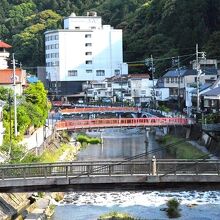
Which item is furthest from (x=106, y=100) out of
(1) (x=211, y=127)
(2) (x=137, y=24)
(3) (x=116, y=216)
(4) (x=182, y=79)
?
(3) (x=116, y=216)

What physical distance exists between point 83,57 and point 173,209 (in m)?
75.8

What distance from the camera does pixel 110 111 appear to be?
74562mm

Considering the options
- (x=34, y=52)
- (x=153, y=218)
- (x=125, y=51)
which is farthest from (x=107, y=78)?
(x=153, y=218)

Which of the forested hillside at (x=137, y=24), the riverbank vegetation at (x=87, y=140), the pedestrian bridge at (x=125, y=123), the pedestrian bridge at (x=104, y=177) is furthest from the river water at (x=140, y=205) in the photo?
the forested hillside at (x=137, y=24)

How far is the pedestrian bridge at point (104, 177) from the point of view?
21953 millimetres

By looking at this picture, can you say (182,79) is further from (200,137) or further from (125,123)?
(200,137)

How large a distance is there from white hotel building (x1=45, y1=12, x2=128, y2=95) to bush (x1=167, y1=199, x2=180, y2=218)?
73.1 meters

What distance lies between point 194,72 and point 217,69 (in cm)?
301

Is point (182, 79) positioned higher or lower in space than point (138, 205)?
higher

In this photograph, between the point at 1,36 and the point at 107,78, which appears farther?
the point at 1,36

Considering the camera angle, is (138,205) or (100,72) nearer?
(138,205)

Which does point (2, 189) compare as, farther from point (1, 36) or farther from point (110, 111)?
point (1, 36)

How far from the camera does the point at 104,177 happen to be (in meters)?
22.1

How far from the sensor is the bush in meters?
27.3
